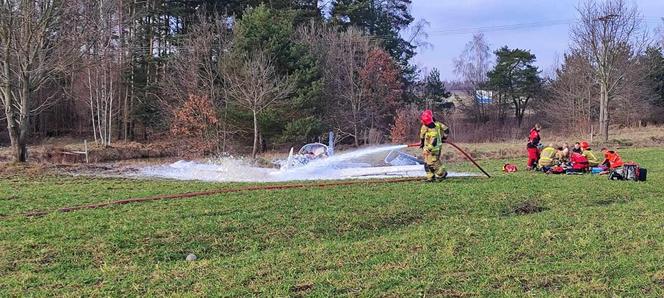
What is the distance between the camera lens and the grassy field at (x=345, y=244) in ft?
17.3

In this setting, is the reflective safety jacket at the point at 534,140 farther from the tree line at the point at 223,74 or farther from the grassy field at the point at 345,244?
the tree line at the point at 223,74

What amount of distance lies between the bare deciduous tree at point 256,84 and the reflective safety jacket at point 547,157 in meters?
15.9

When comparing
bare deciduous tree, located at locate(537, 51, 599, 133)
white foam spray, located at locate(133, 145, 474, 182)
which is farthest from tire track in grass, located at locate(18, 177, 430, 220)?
bare deciduous tree, located at locate(537, 51, 599, 133)

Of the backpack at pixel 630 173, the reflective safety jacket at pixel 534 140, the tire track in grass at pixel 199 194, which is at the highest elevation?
the reflective safety jacket at pixel 534 140

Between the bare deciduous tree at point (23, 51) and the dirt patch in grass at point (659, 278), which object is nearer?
the dirt patch in grass at point (659, 278)

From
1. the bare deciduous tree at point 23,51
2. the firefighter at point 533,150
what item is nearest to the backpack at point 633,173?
the firefighter at point 533,150

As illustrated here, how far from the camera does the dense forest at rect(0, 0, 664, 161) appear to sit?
2422 centimetres

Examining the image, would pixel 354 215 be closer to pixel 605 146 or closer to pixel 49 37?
pixel 49 37

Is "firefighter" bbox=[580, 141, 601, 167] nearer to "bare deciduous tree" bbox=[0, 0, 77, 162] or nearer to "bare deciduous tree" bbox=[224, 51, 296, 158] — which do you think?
"bare deciduous tree" bbox=[224, 51, 296, 158]

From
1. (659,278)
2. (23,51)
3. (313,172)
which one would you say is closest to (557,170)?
(313,172)

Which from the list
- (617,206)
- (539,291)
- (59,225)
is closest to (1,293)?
(59,225)

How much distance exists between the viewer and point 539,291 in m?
4.92

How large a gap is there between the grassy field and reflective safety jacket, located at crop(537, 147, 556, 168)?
15.8 ft

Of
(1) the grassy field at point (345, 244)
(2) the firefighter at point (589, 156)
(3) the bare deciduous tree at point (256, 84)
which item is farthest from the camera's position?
(3) the bare deciduous tree at point (256, 84)
